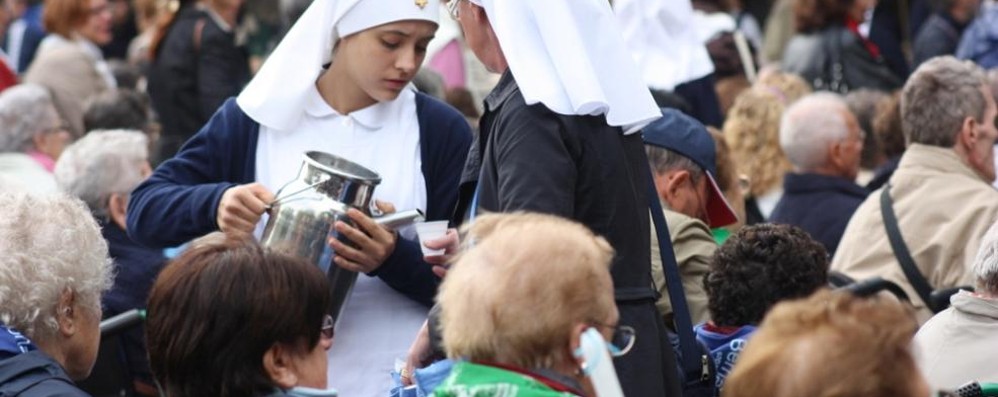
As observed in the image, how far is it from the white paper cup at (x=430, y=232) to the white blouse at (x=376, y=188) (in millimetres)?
449

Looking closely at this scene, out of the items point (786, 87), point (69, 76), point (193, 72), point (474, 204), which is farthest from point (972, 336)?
point (69, 76)

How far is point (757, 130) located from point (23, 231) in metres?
4.27

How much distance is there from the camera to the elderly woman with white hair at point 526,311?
3053mm

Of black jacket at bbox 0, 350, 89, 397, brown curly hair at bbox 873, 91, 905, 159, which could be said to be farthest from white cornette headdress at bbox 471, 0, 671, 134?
brown curly hair at bbox 873, 91, 905, 159

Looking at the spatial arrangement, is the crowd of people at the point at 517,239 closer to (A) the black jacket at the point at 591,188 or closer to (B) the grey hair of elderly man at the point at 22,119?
(A) the black jacket at the point at 591,188

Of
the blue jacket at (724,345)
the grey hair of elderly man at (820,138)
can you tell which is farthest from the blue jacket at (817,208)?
the blue jacket at (724,345)

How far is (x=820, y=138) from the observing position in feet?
22.0

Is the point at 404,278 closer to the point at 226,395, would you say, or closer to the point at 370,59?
the point at 370,59

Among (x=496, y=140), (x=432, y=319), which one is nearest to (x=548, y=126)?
(x=496, y=140)

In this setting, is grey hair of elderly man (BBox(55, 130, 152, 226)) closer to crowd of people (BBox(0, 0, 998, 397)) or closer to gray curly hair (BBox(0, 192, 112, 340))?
crowd of people (BBox(0, 0, 998, 397))

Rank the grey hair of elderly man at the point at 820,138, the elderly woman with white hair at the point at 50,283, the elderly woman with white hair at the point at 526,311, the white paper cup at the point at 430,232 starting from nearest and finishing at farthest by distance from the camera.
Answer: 1. the elderly woman with white hair at the point at 526,311
2. the elderly woman with white hair at the point at 50,283
3. the white paper cup at the point at 430,232
4. the grey hair of elderly man at the point at 820,138

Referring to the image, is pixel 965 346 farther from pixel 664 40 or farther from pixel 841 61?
pixel 841 61

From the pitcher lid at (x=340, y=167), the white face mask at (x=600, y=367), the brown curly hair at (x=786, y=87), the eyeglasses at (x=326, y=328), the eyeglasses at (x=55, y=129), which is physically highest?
the pitcher lid at (x=340, y=167)

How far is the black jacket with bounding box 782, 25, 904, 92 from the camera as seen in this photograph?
1016 centimetres
